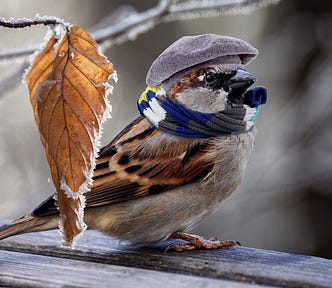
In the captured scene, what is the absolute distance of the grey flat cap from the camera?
2432 millimetres

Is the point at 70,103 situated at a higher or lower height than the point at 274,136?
lower

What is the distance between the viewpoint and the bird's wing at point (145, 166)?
8.61ft

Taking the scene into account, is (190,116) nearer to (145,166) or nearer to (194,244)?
(145,166)

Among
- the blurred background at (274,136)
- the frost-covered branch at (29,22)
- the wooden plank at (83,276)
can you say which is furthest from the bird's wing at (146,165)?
the blurred background at (274,136)

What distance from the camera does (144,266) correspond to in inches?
100.0

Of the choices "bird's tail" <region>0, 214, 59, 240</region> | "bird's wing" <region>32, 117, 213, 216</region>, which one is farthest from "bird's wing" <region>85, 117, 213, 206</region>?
"bird's tail" <region>0, 214, 59, 240</region>

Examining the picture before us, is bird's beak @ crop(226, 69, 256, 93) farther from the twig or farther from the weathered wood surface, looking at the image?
the twig

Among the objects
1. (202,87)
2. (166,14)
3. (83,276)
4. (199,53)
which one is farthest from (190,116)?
(166,14)

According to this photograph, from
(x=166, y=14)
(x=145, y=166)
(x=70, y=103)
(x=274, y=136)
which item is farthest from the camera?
(x=274, y=136)

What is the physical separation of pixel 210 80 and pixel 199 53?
168 millimetres

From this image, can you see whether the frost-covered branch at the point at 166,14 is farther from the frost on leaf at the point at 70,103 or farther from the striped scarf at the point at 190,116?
the frost on leaf at the point at 70,103

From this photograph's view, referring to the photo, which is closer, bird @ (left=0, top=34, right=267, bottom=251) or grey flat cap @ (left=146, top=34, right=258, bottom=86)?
grey flat cap @ (left=146, top=34, right=258, bottom=86)

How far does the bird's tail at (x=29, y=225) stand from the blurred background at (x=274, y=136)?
229cm

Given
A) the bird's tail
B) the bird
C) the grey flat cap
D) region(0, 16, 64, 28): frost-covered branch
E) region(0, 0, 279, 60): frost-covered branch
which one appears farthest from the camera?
region(0, 0, 279, 60): frost-covered branch
